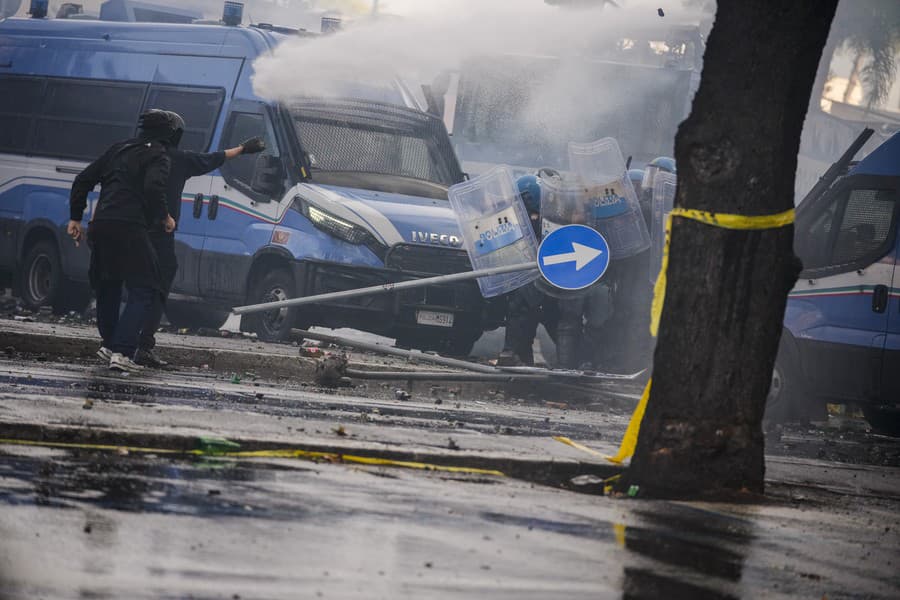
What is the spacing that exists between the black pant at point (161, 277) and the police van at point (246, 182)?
2.47 metres

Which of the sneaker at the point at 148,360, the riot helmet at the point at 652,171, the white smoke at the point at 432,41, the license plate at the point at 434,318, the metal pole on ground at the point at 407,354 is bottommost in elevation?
the sneaker at the point at 148,360

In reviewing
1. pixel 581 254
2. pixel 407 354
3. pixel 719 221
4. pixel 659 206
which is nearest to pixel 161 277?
pixel 407 354

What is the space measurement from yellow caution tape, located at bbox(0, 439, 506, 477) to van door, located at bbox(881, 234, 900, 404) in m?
5.58

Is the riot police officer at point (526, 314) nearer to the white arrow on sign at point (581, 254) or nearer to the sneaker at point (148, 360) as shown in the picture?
the white arrow on sign at point (581, 254)

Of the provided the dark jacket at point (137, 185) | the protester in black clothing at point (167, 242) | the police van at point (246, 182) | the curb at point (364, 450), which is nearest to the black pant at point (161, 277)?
the protester in black clothing at point (167, 242)

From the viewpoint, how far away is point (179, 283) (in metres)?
16.2

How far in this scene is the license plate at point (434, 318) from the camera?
572 inches

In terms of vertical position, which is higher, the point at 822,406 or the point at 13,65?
the point at 13,65

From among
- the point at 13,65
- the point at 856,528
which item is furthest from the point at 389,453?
the point at 13,65

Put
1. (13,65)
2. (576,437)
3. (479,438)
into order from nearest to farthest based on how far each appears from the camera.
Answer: (479,438), (576,437), (13,65)

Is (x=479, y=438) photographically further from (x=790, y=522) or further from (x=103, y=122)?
(x=103, y=122)

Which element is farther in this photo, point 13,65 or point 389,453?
point 13,65

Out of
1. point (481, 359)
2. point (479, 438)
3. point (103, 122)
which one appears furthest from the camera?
point (103, 122)

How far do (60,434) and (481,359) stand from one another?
869cm
